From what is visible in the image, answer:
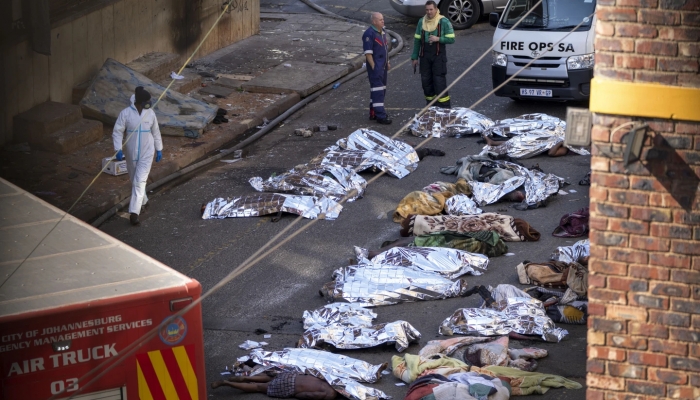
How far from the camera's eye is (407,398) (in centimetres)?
734

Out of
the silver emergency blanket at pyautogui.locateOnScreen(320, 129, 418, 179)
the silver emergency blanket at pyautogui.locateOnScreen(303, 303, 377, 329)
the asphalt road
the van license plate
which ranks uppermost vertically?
the van license plate

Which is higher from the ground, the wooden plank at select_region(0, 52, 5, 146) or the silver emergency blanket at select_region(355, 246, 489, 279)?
the wooden plank at select_region(0, 52, 5, 146)

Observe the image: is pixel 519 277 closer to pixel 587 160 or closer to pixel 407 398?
pixel 407 398

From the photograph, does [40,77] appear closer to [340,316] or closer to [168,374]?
[340,316]

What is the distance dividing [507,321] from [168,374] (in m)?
3.87

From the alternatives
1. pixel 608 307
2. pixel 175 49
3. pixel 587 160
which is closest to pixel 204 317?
pixel 608 307

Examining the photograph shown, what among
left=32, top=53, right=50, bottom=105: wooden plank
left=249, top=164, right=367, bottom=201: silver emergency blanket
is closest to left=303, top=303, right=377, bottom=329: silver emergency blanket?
left=249, top=164, right=367, bottom=201: silver emergency blanket

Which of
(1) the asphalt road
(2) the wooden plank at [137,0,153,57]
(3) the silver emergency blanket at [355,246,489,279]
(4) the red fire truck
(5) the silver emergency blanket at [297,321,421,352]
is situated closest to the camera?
(4) the red fire truck

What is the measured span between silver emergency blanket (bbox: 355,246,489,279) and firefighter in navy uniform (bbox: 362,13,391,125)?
5.97 m

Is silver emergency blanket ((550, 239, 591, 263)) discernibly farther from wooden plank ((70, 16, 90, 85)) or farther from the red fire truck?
wooden plank ((70, 16, 90, 85))

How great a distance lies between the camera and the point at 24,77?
14297 mm

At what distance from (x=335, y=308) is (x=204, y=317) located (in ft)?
4.48

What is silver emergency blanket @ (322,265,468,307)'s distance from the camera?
31.0ft

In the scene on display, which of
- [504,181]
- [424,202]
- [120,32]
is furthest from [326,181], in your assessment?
[120,32]
